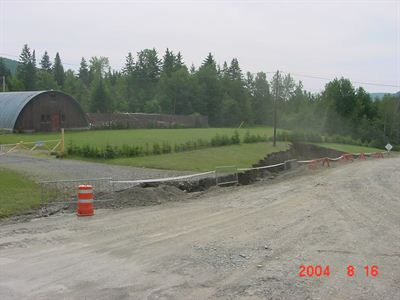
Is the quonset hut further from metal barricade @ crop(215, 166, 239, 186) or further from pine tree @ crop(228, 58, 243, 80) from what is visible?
pine tree @ crop(228, 58, 243, 80)

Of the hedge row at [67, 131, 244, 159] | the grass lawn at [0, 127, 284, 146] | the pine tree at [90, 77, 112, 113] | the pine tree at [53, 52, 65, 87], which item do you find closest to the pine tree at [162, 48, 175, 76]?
the pine tree at [53, 52, 65, 87]

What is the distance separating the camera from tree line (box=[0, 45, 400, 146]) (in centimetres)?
9288

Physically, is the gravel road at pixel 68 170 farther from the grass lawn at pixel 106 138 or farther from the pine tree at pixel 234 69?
the pine tree at pixel 234 69

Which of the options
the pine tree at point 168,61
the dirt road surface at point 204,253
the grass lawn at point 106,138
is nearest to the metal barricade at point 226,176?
the dirt road surface at point 204,253

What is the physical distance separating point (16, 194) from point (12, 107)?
37.3 meters

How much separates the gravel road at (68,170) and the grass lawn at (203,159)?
1.86 m

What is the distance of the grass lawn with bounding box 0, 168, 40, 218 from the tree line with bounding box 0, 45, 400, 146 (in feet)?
217

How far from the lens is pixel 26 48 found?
13075cm

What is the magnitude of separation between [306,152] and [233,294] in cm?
5204

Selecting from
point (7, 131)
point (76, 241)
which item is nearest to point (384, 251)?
point (76, 241)

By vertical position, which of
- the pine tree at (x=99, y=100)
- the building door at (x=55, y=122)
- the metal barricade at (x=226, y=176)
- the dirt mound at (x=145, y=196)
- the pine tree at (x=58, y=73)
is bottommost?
the metal barricade at (x=226, y=176)

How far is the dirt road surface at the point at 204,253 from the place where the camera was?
740 centimetres

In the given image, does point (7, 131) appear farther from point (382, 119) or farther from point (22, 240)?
point (382, 119)

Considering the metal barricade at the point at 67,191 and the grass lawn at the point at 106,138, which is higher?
the grass lawn at the point at 106,138
